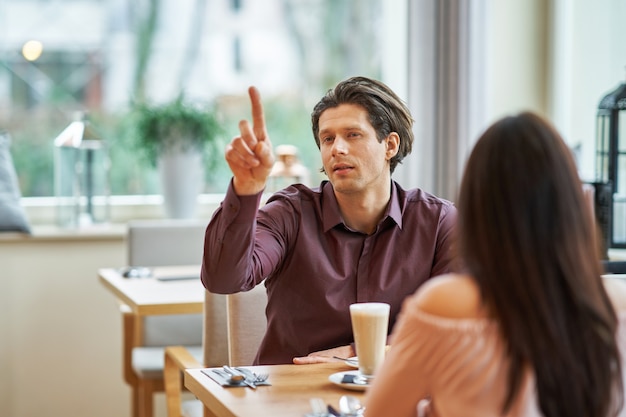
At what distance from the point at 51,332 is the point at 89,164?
0.74 meters

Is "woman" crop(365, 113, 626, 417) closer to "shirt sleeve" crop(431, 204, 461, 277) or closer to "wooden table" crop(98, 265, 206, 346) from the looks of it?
"shirt sleeve" crop(431, 204, 461, 277)

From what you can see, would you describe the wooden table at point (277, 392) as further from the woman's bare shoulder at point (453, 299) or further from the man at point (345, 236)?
the woman's bare shoulder at point (453, 299)

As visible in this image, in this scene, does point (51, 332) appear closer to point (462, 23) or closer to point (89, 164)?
point (89, 164)

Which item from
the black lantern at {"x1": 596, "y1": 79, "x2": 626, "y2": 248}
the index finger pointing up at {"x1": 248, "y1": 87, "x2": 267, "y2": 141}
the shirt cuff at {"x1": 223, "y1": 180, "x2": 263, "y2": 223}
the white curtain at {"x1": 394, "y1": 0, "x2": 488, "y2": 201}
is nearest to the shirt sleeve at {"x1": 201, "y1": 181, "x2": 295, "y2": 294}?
the shirt cuff at {"x1": 223, "y1": 180, "x2": 263, "y2": 223}

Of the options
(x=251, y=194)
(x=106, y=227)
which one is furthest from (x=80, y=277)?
(x=251, y=194)

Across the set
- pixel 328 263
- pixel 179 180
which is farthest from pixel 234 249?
pixel 179 180

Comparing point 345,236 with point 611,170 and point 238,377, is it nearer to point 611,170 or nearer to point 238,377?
point 238,377

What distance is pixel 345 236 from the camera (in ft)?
7.40

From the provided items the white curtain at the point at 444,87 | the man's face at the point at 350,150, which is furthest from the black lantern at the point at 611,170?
the man's face at the point at 350,150

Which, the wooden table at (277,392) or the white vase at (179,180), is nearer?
the wooden table at (277,392)

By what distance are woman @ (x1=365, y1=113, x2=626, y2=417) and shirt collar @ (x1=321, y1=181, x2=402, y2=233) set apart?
102cm

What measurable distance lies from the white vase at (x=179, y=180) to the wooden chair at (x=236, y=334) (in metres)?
1.64

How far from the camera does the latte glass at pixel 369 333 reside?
1.69 metres

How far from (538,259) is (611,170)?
97.1 inches
